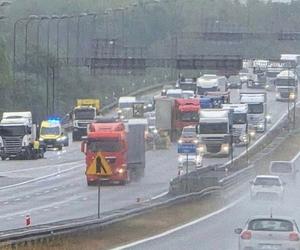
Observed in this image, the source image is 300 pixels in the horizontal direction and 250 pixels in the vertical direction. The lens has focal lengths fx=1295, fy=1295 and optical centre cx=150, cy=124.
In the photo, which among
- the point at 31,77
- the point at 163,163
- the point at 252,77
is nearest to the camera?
the point at 163,163

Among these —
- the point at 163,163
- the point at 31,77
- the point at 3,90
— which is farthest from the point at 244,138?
the point at 31,77

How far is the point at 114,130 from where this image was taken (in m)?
63.4

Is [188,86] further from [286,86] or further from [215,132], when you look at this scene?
[215,132]

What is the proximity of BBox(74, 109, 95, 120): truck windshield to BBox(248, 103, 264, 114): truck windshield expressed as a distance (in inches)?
507

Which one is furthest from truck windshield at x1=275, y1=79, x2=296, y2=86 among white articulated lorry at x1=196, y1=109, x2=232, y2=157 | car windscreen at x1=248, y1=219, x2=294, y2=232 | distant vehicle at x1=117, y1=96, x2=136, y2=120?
car windscreen at x1=248, y1=219, x2=294, y2=232

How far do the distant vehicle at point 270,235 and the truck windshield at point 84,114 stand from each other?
7547cm

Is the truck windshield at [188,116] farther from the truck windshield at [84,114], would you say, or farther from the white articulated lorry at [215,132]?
the white articulated lorry at [215,132]

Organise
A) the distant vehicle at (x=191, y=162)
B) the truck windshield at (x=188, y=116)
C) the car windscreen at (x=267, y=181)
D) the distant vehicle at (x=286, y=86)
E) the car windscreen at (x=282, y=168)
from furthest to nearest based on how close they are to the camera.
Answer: the distant vehicle at (x=286, y=86) < the truck windshield at (x=188, y=116) < the distant vehicle at (x=191, y=162) < the car windscreen at (x=282, y=168) < the car windscreen at (x=267, y=181)

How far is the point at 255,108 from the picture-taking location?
106375 millimetres

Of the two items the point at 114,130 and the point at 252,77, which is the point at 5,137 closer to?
the point at 114,130

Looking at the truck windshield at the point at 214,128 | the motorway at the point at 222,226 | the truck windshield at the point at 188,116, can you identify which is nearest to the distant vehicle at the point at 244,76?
the truck windshield at the point at 188,116

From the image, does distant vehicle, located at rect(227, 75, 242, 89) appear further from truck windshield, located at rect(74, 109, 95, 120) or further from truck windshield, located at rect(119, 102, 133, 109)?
truck windshield, located at rect(74, 109, 95, 120)

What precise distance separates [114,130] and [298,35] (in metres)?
46.9

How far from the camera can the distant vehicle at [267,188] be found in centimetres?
5541
